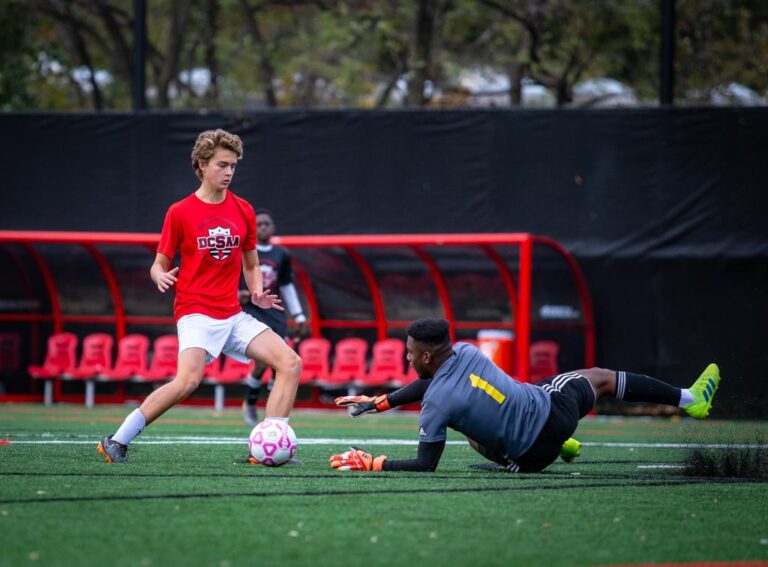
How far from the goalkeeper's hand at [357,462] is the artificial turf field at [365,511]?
9cm

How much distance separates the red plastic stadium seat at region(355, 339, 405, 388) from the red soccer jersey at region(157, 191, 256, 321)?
8618mm

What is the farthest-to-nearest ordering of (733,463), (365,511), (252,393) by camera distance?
(252,393) → (733,463) → (365,511)

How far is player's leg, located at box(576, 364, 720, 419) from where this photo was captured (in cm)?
816

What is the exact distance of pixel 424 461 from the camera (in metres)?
7.86

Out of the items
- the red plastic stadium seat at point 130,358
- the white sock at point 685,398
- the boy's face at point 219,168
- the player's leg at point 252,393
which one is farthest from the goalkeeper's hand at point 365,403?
the red plastic stadium seat at point 130,358

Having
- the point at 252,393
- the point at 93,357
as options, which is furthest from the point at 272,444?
the point at 93,357

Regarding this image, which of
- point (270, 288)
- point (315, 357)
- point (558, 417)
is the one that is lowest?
point (315, 357)

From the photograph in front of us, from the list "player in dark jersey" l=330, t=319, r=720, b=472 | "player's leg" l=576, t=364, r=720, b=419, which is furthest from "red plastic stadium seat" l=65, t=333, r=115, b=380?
"player's leg" l=576, t=364, r=720, b=419

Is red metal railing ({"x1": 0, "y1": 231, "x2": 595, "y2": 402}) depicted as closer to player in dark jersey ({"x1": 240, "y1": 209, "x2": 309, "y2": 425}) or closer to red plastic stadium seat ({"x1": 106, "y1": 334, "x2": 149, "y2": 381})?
red plastic stadium seat ({"x1": 106, "y1": 334, "x2": 149, "y2": 381})

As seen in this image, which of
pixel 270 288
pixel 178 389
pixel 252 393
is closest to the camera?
pixel 178 389

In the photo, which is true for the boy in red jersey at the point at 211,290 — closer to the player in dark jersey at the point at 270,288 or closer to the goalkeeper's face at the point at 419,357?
the goalkeeper's face at the point at 419,357

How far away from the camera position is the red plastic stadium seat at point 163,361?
17.5 metres

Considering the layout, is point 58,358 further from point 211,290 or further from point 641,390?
point 641,390

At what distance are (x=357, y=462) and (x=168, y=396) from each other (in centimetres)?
130
